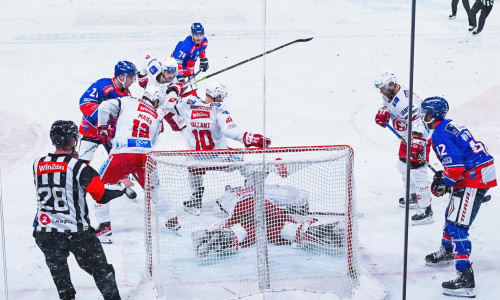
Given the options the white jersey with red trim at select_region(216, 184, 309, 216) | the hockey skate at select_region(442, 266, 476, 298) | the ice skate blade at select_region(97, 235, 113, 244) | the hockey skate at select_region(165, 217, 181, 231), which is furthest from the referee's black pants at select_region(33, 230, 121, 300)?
the hockey skate at select_region(442, 266, 476, 298)

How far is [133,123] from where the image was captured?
5004 mm

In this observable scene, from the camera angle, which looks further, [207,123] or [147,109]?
[207,123]

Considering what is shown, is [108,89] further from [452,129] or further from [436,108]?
[452,129]

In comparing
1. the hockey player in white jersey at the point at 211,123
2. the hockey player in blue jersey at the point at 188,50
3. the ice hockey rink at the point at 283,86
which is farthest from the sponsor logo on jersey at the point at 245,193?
the hockey player in blue jersey at the point at 188,50

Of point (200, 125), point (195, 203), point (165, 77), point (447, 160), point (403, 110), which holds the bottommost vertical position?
point (195, 203)

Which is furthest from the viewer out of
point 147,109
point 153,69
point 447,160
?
point 153,69

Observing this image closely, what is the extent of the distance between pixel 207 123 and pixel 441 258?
6.15ft

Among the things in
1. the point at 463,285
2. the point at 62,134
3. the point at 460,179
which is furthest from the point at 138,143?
the point at 463,285

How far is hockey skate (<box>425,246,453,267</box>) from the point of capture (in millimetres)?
4727

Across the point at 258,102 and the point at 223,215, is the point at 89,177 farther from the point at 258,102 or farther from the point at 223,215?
the point at 258,102

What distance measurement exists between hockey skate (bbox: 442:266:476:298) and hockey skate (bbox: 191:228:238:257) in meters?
1.31

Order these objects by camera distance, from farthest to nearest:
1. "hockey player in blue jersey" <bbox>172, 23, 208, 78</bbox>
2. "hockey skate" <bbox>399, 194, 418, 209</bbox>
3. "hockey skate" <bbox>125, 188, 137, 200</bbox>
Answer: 1. "hockey player in blue jersey" <bbox>172, 23, 208, 78</bbox>
2. "hockey skate" <bbox>125, 188, 137, 200</bbox>
3. "hockey skate" <bbox>399, 194, 418, 209</bbox>

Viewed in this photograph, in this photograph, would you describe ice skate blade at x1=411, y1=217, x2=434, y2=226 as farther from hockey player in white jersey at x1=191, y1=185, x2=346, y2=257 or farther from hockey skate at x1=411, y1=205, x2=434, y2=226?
hockey player in white jersey at x1=191, y1=185, x2=346, y2=257

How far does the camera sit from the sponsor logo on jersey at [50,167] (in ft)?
12.7
